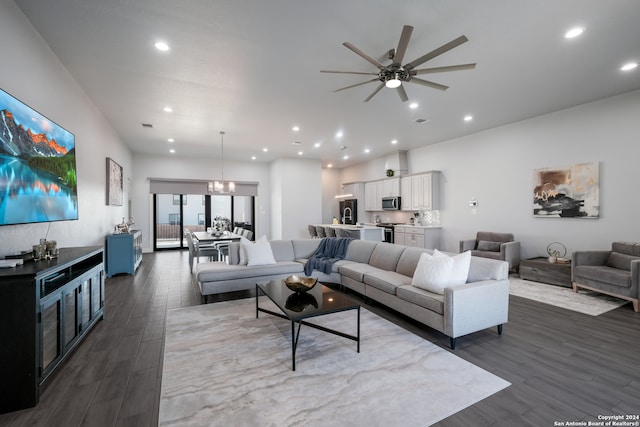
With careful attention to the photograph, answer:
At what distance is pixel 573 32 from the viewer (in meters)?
2.94

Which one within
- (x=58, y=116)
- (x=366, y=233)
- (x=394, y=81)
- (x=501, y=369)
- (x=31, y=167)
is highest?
(x=394, y=81)

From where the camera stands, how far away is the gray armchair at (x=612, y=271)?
3.75 metres

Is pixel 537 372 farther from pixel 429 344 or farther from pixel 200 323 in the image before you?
pixel 200 323

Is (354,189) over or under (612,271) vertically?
over

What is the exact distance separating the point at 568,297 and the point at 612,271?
0.65 metres

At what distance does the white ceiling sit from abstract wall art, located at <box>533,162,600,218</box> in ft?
3.87

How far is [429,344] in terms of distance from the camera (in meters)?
2.78

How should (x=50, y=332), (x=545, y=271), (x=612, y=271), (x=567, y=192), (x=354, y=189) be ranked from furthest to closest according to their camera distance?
(x=354, y=189)
(x=567, y=192)
(x=545, y=271)
(x=612, y=271)
(x=50, y=332)

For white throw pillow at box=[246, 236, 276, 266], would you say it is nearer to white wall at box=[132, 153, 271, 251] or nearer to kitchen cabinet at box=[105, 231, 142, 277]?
kitchen cabinet at box=[105, 231, 142, 277]

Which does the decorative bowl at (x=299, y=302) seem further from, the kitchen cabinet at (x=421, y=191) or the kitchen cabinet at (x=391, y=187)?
the kitchen cabinet at (x=391, y=187)

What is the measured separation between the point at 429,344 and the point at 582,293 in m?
3.42

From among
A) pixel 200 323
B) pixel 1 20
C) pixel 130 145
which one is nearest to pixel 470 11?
pixel 1 20

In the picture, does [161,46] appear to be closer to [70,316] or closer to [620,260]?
[70,316]

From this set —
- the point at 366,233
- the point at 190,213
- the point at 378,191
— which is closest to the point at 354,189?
the point at 378,191
